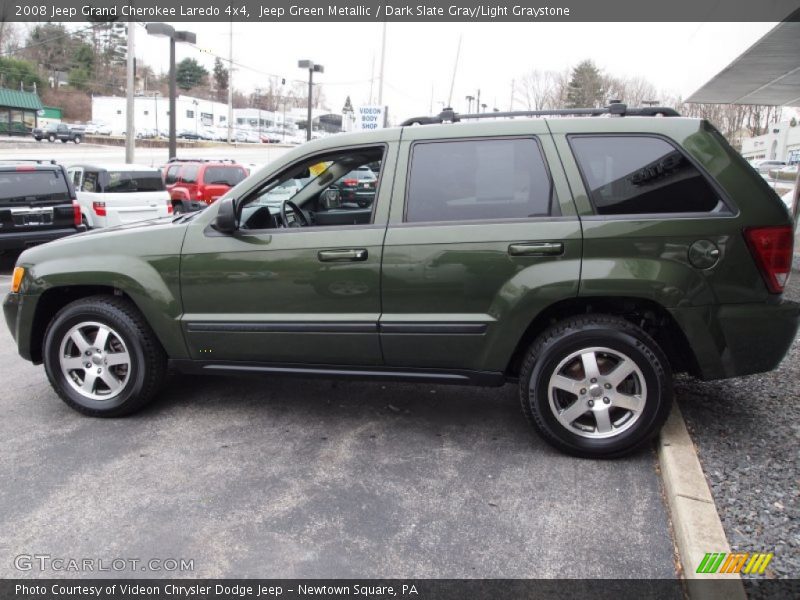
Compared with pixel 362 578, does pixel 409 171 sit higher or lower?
higher

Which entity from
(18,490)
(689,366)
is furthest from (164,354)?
(689,366)

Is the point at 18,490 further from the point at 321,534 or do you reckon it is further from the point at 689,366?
the point at 689,366

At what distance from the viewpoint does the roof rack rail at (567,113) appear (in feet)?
12.7

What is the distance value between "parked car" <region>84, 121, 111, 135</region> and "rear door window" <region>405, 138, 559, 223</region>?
251 ft

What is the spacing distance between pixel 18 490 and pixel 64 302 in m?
1.58

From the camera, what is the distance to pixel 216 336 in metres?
4.07

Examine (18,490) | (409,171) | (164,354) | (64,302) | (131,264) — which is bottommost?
(18,490)

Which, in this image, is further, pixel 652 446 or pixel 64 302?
pixel 64 302

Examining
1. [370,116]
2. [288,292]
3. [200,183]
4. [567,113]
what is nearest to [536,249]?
[567,113]

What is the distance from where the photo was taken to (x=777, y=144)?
5603cm

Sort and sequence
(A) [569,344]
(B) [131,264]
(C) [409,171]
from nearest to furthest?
(A) [569,344] → (C) [409,171] → (B) [131,264]

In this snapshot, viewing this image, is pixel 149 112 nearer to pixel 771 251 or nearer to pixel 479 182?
pixel 479 182

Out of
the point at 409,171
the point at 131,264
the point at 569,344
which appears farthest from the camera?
the point at 131,264
